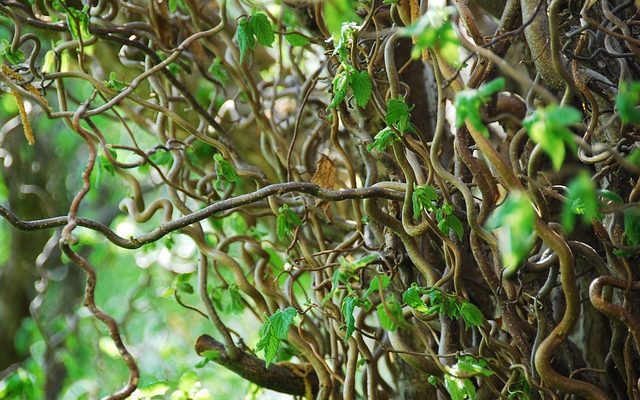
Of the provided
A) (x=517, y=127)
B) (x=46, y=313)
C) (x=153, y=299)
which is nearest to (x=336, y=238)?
(x=517, y=127)

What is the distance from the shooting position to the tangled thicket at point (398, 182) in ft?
3.55

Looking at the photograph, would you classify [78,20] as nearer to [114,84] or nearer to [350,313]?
[114,84]

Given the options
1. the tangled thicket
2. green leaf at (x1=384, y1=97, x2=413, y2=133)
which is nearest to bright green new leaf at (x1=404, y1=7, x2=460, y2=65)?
the tangled thicket

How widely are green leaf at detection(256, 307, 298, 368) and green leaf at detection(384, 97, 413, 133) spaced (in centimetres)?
33

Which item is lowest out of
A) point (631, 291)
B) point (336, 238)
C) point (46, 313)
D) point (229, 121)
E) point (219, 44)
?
point (631, 291)

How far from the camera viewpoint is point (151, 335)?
3.38 metres

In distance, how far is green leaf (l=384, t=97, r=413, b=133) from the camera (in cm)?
108

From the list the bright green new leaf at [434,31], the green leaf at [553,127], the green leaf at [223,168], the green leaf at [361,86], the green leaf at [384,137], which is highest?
the green leaf at [223,168]

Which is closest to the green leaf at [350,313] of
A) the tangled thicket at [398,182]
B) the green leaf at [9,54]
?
the tangled thicket at [398,182]

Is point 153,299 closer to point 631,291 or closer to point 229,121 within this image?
point 229,121

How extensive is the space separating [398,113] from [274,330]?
38 centimetres

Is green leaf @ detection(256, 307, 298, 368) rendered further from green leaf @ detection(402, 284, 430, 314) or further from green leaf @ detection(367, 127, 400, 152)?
green leaf @ detection(367, 127, 400, 152)

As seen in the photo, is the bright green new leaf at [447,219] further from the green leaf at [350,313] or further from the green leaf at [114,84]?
the green leaf at [114,84]

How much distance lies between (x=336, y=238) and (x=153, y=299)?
5.02 ft
